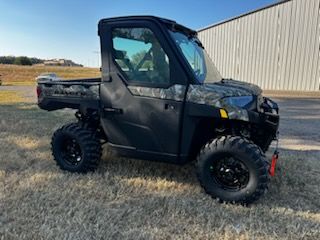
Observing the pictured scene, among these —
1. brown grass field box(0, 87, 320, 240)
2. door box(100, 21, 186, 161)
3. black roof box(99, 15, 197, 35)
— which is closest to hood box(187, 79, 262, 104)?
door box(100, 21, 186, 161)

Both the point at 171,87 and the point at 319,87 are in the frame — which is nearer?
the point at 171,87

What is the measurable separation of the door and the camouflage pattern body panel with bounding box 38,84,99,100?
19cm

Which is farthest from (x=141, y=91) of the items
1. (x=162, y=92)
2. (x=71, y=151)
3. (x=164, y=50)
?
(x=71, y=151)

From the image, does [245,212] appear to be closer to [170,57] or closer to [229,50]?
[170,57]

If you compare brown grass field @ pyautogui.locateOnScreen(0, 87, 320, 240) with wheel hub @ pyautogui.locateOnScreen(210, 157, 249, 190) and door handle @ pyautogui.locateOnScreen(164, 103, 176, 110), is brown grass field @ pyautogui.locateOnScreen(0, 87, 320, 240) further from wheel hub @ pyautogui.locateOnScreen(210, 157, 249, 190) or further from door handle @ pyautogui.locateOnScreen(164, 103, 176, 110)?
door handle @ pyautogui.locateOnScreen(164, 103, 176, 110)

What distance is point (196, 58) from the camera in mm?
3904

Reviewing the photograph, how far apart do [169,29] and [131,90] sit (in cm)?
82

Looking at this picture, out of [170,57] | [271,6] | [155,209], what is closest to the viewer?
[155,209]

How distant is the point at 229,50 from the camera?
64.1ft

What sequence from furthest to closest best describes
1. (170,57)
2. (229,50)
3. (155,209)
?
(229,50)
(170,57)
(155,209)

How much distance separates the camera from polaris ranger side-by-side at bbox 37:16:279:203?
133 inches

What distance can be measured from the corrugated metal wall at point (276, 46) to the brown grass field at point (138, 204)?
12204 mm


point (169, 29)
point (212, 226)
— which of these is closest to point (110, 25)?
point (169, 29)

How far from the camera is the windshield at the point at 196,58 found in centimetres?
363
